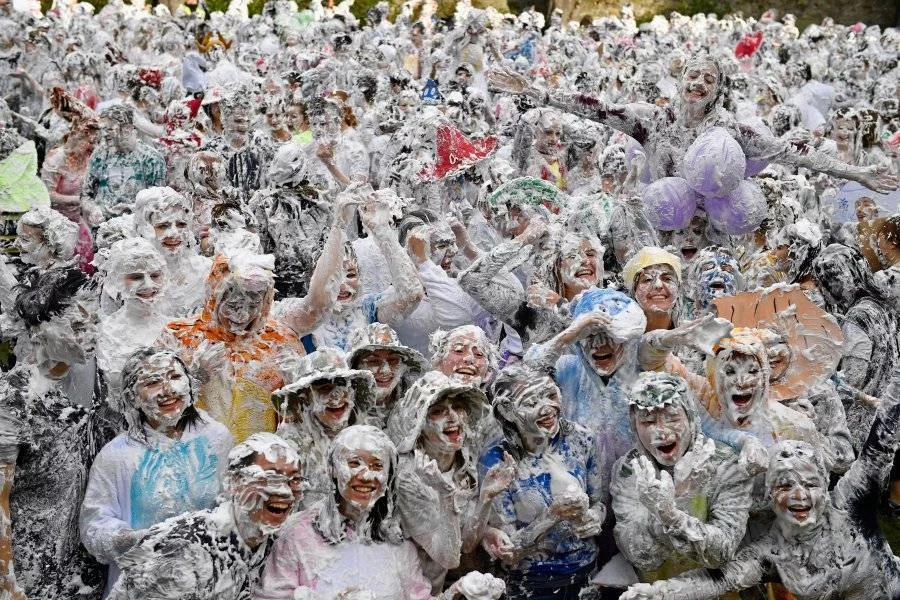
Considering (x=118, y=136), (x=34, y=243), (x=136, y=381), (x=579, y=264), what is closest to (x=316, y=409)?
(x=136, y=381)

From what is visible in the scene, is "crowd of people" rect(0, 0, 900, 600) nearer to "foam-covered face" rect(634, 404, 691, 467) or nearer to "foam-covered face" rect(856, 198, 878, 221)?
"foam-covered face" rect(634, 404, 691, 467)

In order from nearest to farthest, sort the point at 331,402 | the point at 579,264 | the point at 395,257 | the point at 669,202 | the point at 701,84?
the point at 331,402 < the point at 395,257 < the point at 579,264 < the point at 669,202 < the point at 701,84

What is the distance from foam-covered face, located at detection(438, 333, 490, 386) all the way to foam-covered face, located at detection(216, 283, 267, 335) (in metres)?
0.75

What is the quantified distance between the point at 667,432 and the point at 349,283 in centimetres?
168

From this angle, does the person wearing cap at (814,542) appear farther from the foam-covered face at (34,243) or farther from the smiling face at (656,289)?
the foam-covered face at (34,243)

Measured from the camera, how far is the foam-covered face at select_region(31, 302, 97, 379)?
5.08 metres

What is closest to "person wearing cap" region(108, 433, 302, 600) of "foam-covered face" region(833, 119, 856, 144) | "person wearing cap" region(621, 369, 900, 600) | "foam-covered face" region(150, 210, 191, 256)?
"person wearing cap" region(621, 369, 900, 600)

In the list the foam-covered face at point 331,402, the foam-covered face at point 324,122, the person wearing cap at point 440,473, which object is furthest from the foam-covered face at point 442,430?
the foam-covered face at point 324,122

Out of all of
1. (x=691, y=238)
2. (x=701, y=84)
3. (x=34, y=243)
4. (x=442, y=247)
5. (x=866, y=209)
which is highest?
(x=701, y=84)

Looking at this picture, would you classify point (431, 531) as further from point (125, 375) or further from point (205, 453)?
point (125, 375)

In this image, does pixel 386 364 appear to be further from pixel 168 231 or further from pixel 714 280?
pixel 714 280

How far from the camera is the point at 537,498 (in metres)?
4.29

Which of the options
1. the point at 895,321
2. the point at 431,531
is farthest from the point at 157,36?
the point at 431,531

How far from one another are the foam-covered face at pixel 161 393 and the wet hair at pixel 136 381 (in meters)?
0.02
